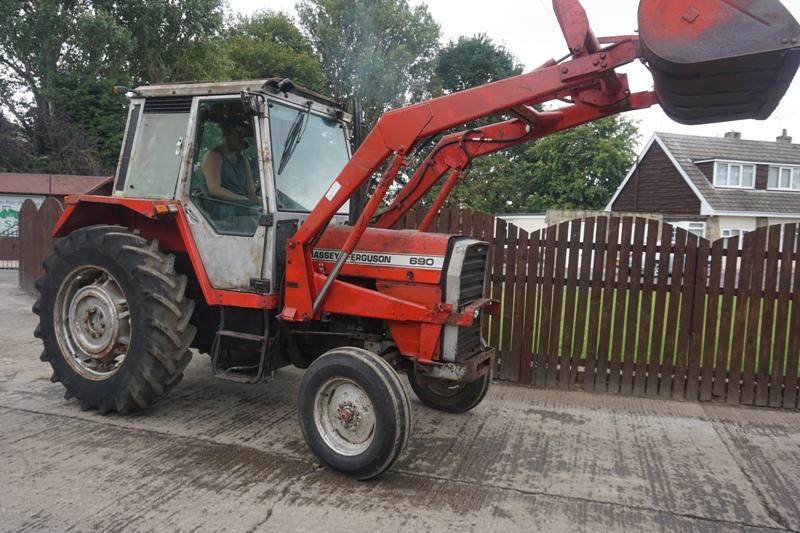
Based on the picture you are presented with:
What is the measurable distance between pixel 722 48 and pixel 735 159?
28680 mm

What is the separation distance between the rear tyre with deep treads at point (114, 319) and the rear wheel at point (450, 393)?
203 cm

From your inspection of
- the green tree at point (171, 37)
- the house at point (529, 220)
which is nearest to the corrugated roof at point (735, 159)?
the house at point (529, 220)

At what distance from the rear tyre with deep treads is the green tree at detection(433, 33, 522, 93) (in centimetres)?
3565

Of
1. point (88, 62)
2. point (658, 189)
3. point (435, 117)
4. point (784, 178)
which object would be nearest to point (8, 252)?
point (88, 62)

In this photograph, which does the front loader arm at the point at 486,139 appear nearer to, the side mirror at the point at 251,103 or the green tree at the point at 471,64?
the side mirror at the point at 251,103

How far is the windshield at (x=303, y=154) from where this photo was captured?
15.2ft

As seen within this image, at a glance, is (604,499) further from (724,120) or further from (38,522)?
(38,522)

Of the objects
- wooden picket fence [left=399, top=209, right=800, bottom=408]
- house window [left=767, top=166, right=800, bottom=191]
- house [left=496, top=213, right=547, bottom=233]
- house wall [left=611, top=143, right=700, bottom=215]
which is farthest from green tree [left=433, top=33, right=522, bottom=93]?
wooden picket fence [left=399, top=209, right=800, bottom=408]

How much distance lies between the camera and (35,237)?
1099 centimetres

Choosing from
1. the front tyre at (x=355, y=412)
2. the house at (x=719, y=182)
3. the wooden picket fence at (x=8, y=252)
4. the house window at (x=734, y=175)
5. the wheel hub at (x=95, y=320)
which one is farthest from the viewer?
the house window at (x=734, y=175)

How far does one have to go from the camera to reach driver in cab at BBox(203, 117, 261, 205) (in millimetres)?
4742

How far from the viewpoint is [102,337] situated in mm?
4945

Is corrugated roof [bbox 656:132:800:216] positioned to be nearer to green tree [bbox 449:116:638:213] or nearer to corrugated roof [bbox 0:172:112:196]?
green tree [bbox 449:116:638:213]

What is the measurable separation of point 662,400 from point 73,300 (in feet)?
18.6
